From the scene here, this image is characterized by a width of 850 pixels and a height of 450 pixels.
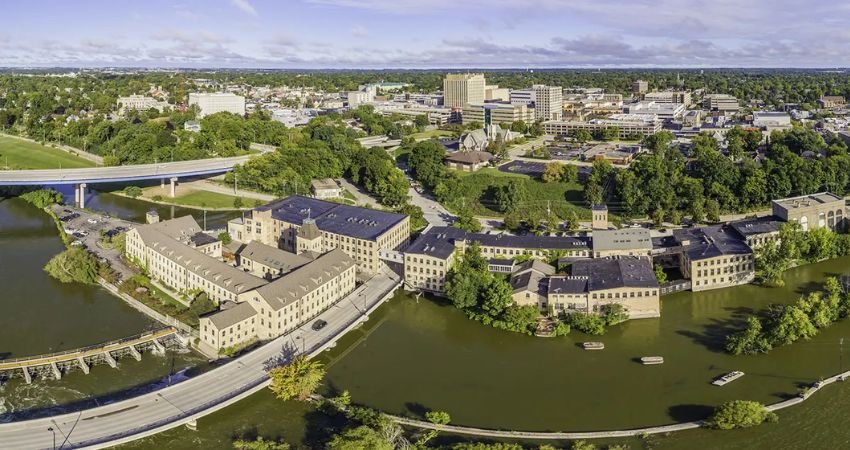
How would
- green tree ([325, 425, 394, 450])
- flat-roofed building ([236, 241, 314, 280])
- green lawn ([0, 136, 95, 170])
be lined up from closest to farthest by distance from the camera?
green tree ([325, 425, 394, 450])
flat-roofed building ([236, 241, 314, 280])
green lawn ([0, 136, 95, 170])

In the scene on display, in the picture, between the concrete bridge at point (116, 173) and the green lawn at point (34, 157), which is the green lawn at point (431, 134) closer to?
the concrete bridge at point (116, 173)

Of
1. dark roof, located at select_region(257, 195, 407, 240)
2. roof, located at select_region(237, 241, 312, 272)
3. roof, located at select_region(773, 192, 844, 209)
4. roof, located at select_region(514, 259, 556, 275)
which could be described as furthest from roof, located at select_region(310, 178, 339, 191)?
roof, located at select_region(773, 192, 844, 209)

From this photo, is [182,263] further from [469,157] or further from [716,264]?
[469,157]

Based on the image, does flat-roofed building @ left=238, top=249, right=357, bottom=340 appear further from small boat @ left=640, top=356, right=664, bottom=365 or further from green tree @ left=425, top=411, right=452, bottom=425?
small boat @ left=640, top=356, right=664, bottom=365

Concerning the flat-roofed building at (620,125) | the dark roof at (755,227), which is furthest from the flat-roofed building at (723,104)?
the dark roof at (755,227)

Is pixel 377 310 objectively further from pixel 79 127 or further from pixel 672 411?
pixel 79 127

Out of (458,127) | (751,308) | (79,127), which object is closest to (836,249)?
(751,308)
